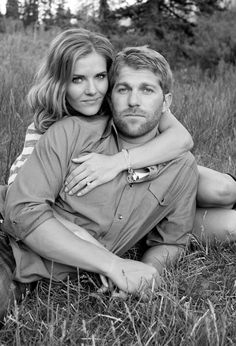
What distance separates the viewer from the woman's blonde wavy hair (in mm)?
2707

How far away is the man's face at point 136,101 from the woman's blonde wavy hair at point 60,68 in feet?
0.69

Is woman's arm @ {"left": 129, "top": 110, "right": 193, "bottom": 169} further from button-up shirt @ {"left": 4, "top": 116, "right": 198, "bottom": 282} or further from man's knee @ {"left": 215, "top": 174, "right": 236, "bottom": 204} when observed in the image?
man's knee @ {"left": 215, "top": 174, "right": 236, "bottom": 204}

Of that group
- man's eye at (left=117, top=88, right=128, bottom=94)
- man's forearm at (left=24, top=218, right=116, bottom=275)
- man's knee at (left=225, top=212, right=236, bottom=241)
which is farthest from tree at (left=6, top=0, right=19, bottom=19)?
man's forearm at (left=24, top=218, right=116, bottom=275)

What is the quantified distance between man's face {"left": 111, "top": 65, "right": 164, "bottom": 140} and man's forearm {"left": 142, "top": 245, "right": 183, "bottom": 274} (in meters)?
0.57

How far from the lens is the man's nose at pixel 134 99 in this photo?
2574mm

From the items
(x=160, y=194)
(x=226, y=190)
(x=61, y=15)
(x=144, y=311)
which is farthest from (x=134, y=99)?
(x=61, y=15)

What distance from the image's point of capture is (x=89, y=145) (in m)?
2.61

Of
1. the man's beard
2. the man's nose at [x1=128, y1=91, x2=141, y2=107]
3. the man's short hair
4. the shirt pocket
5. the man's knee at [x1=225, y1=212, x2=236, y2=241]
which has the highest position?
the man's short hair

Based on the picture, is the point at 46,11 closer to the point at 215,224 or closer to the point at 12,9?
the point at 12,9

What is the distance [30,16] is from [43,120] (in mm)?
16257

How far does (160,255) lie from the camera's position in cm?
262

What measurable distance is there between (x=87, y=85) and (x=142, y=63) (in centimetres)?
30

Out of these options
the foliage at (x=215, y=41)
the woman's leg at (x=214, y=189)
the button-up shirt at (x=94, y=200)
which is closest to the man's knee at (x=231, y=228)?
the woman's leg at (x=214, y=189)

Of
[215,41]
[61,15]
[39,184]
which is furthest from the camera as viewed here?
[61,15]
